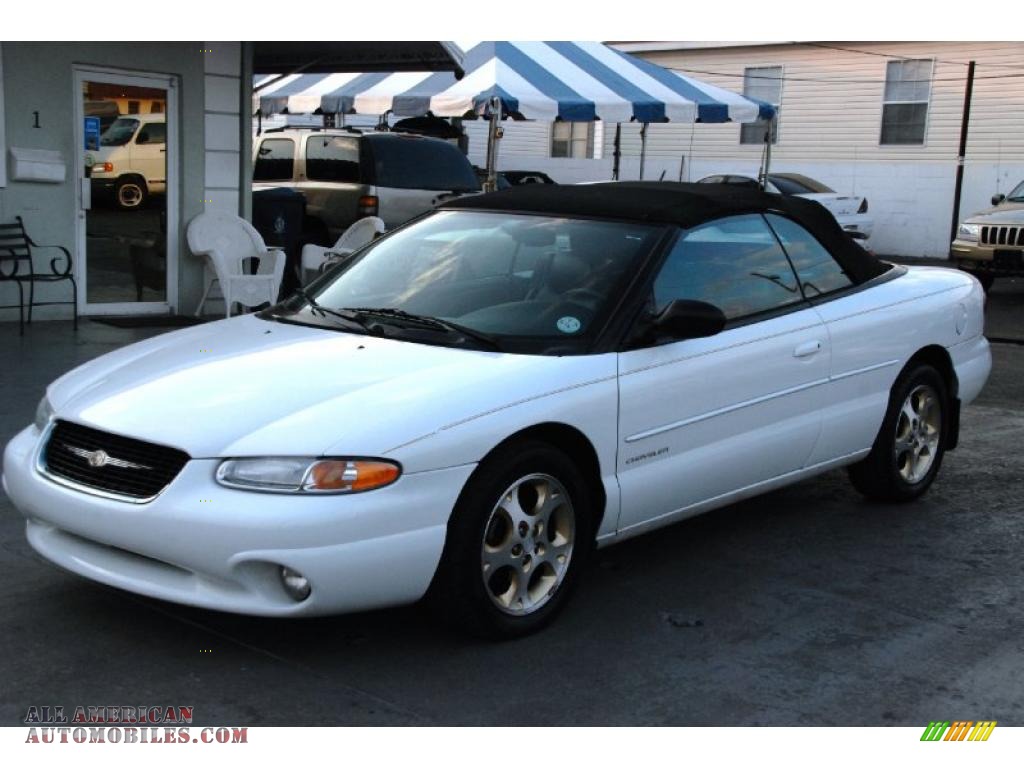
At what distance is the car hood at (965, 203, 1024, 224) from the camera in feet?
50.5

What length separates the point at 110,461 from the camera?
12.9 ft

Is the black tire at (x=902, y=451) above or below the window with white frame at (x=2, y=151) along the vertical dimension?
below

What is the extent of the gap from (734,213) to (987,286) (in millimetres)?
12726

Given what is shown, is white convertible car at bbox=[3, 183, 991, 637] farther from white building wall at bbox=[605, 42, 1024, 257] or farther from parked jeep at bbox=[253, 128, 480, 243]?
white building wall at bbox=[605, 42, 1024, 257]

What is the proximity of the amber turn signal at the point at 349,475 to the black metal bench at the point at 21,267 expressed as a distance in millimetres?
6971

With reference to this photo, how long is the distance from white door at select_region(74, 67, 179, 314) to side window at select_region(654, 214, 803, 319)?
7.27m

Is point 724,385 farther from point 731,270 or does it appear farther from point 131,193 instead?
point 131,193

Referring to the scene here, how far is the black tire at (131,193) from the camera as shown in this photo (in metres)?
11.0

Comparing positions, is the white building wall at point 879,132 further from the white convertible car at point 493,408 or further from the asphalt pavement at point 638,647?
the asphalt pavement at point 638,647

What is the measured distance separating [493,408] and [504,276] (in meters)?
1.06

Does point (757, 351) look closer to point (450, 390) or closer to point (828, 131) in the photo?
point (450, 390)
